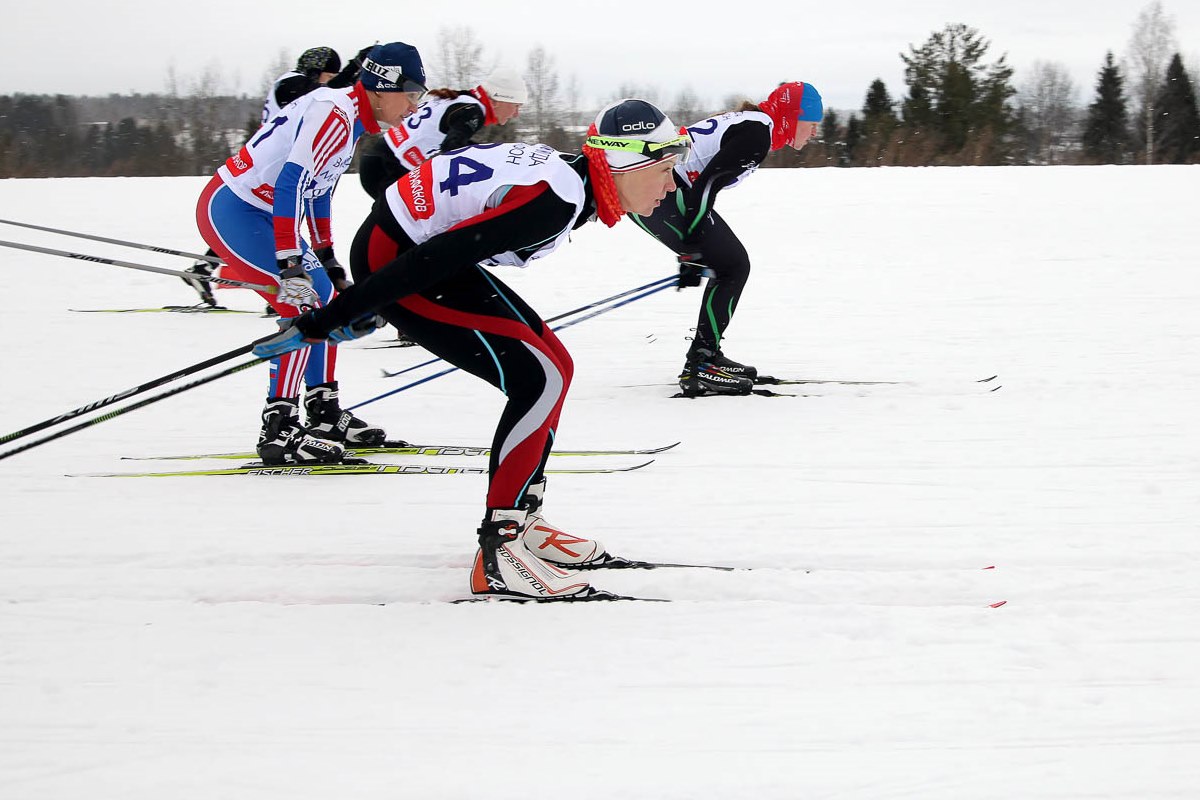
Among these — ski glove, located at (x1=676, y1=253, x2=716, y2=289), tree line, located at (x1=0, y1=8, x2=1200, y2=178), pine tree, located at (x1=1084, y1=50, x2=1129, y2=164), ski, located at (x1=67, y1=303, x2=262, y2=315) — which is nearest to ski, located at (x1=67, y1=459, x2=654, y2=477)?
ski glove, located at (x1=676, y1=253, x2=716, y2=289)

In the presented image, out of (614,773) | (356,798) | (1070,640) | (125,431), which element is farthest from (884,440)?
(125,431)

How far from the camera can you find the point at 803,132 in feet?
19.1

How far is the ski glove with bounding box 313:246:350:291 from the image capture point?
187 inches

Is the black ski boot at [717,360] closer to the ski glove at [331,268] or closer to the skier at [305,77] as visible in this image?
the ski glove at [331,268]

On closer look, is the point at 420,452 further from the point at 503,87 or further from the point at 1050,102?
the point at 1050,102

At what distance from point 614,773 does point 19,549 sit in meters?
2.48

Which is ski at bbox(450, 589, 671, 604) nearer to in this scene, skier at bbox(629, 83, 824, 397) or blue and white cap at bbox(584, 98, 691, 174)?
blue and white cap at bbox(584, 98, 691, 174)

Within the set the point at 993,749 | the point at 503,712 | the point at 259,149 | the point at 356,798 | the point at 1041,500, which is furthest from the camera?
the point at 259,149

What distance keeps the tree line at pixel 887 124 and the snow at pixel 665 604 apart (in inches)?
709

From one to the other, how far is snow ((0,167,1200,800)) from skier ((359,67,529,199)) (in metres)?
1.36

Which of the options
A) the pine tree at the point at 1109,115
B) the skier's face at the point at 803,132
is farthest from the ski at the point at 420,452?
the pine tree at the point at 1109,115

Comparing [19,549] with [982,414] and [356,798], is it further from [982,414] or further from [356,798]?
[982,414]

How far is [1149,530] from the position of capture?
11.7 feet

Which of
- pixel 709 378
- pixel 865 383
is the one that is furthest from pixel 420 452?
pixel 865 383
